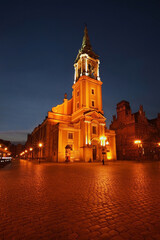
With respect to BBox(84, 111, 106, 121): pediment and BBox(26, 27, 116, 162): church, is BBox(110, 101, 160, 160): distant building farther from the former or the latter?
BBox(84, 111, 106, 121): pediment

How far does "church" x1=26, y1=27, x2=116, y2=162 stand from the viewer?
3784 centimetres

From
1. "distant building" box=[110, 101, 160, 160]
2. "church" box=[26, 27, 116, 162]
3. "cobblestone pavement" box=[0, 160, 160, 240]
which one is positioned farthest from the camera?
"distant building" box=[110, 101, 160, 160]

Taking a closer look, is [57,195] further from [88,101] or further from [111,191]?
[88,101]

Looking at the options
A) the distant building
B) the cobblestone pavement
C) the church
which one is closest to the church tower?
the church

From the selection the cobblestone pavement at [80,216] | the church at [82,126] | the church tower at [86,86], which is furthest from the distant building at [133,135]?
the cobblestone pavement at [80,216]

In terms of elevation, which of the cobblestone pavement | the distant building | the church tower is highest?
the church tower

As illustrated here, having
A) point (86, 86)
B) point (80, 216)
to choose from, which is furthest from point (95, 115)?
point (80, 216)

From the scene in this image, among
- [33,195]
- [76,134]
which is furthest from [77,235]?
[76,134]

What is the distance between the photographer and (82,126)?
133 feet

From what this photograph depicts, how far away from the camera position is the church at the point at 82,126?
3784 cm

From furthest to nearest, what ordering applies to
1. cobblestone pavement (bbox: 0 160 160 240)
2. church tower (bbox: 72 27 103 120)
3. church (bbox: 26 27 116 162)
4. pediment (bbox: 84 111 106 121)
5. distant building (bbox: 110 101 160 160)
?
distant building (bbox: 110 101 160 160) < church tower (bbox: 72 27 103 120) < pediment (bbox: 84 111 106 121) < church (bbox: 26 27 116 162) < cobblestone pavement (bbox: 0 160 160 240)

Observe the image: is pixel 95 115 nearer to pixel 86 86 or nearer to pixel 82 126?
pixel 82 126

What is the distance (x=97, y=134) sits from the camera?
42375 millimetres

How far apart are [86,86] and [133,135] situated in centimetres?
2269
